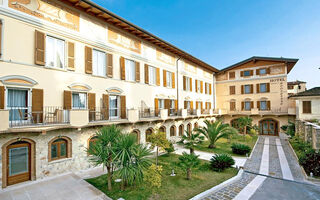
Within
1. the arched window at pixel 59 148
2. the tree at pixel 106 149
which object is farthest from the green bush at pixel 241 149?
the arched window at pixel 59 148

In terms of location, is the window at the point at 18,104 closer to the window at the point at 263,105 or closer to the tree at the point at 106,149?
the tree at the point at 106,149

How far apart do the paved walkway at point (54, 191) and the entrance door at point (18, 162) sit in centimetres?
39

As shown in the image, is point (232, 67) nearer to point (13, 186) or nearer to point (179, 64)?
point (179, 64)

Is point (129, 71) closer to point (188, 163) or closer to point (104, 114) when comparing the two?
point (104, 114)

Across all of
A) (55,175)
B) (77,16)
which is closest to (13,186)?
(55,175)

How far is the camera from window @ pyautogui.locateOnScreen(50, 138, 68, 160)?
9.44 m

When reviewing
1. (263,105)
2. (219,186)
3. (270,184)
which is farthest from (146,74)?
(263,105)

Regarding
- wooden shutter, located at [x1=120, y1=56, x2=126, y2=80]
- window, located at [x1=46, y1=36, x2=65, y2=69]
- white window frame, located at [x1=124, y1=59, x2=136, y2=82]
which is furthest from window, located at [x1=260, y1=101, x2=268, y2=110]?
window, located at [x1=46, y1=36, x2=65, y2=69]

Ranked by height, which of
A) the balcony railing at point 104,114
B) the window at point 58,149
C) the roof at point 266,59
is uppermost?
A: the roof at point 266,59

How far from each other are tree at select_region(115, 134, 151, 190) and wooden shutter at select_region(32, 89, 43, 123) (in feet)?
16.6

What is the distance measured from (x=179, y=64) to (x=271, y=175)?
14.6 metres

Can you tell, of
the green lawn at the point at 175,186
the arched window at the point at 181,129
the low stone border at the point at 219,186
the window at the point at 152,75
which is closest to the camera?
the low stone border at the point at 219,186

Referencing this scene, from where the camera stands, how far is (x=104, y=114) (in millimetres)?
12078

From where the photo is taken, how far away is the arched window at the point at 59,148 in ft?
30.7
